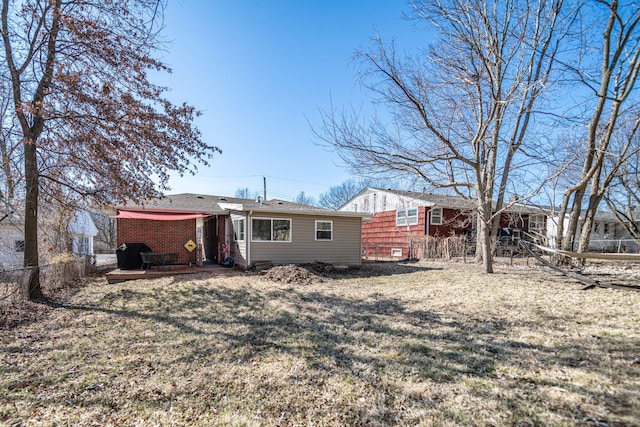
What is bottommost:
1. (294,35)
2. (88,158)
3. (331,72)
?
(88,158)

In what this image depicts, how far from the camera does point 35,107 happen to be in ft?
19.7

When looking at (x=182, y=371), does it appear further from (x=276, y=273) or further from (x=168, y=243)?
(x=168, y=243)

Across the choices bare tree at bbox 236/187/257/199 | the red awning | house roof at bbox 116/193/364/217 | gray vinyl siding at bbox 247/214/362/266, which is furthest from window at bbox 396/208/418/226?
bare tree at bbox 236/187/257/199

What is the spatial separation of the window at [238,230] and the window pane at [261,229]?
0.63 meters

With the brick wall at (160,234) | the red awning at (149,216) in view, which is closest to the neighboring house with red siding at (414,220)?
the brick wall at (160,234)

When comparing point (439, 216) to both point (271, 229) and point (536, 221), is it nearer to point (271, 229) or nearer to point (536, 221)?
point (536, 221)

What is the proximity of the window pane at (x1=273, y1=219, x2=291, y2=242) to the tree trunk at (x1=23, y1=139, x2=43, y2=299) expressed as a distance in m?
A: 6.70

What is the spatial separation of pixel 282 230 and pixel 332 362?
8378 millimetres

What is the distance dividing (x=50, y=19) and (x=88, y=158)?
2952mm

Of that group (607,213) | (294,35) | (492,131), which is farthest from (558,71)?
(607,213)

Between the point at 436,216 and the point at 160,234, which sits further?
the point at 436,216

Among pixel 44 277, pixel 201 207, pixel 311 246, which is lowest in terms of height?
pixel 44 277

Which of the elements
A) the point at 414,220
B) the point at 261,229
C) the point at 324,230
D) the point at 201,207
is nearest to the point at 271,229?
the point at 261,229

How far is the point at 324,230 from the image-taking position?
1258 cm
